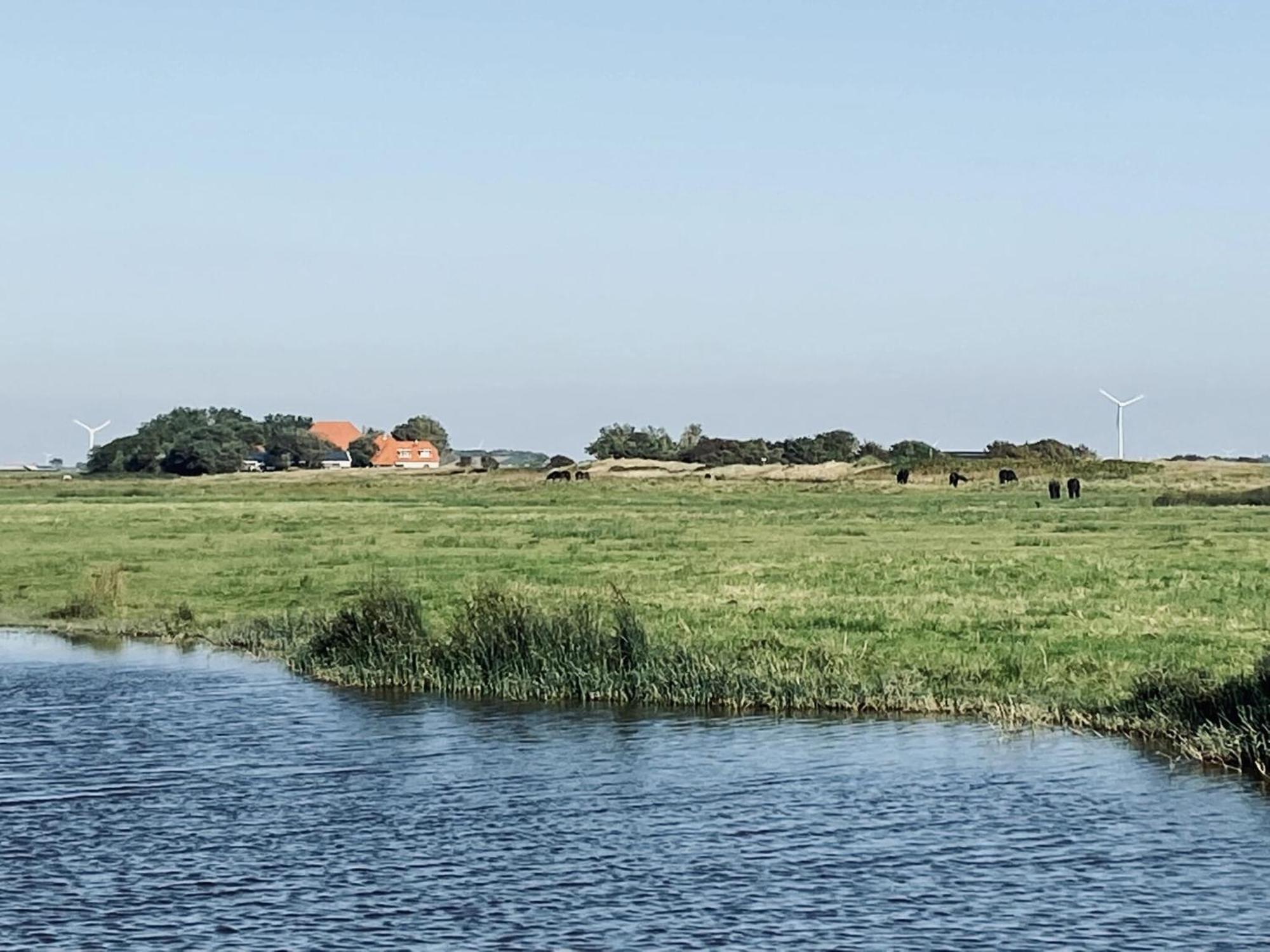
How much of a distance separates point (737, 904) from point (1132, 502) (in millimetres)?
69617

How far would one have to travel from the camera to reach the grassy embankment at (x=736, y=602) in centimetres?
2605

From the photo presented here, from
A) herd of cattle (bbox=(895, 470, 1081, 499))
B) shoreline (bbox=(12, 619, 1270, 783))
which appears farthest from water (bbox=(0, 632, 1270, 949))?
herd of cattle (bbox=(895, 470, 1081, 499))

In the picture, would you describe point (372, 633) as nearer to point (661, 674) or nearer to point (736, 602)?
point (661, 674)

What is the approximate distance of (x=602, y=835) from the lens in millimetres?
18859

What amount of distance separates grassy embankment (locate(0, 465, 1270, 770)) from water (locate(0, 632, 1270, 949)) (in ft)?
3.48

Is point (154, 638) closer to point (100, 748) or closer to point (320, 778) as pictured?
point (100, 748)

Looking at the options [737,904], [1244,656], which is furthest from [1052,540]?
[737,904]

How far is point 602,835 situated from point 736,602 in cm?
1687

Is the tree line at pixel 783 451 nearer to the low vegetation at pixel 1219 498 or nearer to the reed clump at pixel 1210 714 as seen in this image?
the low vegetation at pixel 1219 498

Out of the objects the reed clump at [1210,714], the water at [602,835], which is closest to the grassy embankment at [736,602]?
the reed clump at [1210,714]

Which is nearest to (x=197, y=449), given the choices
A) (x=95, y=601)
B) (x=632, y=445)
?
(x=632, y=445)

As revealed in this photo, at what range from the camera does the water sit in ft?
50.7

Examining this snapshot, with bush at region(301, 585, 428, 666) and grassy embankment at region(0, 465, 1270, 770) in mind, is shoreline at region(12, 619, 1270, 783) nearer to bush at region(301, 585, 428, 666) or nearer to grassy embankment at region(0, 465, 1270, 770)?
grassy embankment at region(0, 465, 1270, 770)

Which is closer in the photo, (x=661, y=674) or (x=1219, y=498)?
(x=661, y=674)
